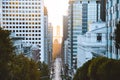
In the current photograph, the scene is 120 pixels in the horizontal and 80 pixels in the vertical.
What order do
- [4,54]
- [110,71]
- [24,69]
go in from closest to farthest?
1. [4,54]
2. [110,71]
3. [24,69]

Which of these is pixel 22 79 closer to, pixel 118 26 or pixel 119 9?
pixel 119 9

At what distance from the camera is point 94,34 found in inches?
4309

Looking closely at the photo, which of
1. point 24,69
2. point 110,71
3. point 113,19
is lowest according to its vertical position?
point 24,69

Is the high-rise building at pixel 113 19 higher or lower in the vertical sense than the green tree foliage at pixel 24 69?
higher

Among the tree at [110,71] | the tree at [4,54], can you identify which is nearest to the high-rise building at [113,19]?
the tree at [110,71]

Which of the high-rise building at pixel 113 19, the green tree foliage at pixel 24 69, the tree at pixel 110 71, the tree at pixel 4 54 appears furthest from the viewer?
the high-rise building at pixel 113 19

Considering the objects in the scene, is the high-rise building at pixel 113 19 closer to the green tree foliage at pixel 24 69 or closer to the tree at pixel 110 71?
the green tree foliage at pixel 24 69

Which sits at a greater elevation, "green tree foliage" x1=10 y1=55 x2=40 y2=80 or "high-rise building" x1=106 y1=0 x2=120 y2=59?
"high-rise building" x1=106 y1=0 x2=120 y2=59

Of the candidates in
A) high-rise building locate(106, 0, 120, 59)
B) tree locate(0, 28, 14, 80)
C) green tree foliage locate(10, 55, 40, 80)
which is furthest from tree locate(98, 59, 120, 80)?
high-rise building locate(106, 0, 120, 59)

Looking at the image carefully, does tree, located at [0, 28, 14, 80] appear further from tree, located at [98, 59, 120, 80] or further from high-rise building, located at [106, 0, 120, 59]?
high-rise building, located at [106, 0, 120, 59]

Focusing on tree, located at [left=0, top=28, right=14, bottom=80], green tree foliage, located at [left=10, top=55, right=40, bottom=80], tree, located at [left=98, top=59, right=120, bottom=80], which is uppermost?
tree, located at [left=0, top=28, right=14, bottom=80]

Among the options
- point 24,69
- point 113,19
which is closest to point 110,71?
point 24,69

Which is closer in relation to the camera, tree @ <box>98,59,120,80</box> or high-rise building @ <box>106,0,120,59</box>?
tree @ <box>98,59,120,80</box>

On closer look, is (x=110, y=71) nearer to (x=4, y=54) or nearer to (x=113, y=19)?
(x=4, y=54)
